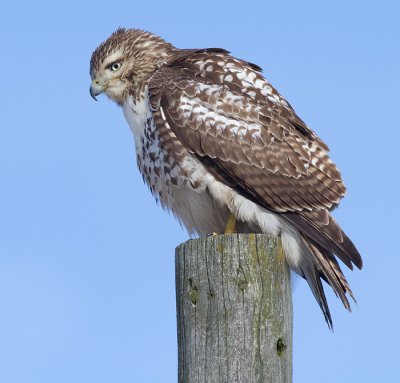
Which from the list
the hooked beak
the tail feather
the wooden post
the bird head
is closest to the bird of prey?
the tail feather

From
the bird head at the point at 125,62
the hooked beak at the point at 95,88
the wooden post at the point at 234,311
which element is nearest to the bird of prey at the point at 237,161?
the bird head at the point at 125,62

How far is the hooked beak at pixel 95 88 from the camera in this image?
7309 millimetres

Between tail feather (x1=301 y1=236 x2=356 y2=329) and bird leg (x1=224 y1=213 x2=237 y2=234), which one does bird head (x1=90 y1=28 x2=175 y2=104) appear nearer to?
bird leg (x1=224 y1=213 x2=237 y2=234)

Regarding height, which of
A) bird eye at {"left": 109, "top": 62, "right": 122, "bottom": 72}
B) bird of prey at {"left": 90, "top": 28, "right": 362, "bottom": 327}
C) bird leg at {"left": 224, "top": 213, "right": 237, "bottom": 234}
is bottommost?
bird leg at {"left": 224, "top": 213, "right": 237, "bottom": 234}

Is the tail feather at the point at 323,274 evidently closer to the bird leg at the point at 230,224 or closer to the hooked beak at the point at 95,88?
the bird leg at the point at 230,224

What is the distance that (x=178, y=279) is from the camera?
4688 millimetres

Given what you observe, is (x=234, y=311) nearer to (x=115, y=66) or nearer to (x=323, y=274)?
(x=323, y=274)

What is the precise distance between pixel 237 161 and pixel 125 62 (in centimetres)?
160

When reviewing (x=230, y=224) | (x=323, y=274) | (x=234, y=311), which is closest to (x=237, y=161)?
(x=230, y=224)

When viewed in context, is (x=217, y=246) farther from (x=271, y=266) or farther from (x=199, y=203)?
(x=199, y=203)

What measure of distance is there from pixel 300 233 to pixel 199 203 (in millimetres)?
820

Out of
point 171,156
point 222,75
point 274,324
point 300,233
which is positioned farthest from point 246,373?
point 222,75

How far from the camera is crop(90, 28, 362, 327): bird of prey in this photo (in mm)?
6098

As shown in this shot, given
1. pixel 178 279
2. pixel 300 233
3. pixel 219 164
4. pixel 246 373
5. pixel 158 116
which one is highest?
pixel 158 116
